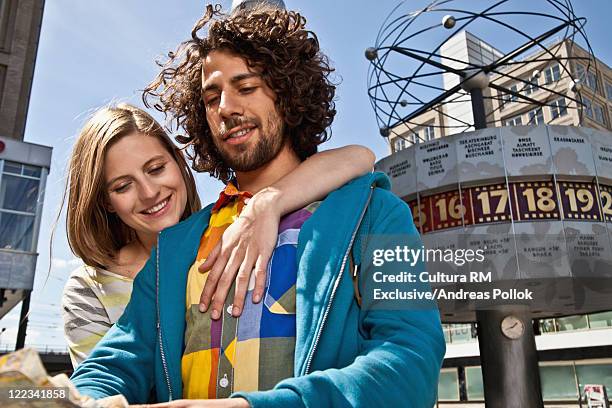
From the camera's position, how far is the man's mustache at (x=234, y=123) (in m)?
1.88

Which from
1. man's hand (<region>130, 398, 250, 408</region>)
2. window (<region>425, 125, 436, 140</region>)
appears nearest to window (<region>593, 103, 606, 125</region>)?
window (<region>425, 125, 436, 140</region>)

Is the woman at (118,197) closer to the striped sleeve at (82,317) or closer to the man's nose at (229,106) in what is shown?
the striped sleeve at (82,317)

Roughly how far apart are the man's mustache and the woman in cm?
24

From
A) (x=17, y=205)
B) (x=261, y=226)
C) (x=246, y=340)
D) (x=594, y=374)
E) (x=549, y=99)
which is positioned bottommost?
(x=246, y=340)

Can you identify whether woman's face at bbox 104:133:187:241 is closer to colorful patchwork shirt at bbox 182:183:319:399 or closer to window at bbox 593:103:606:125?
colorful patchwork shirt at bbox 182:183:319:399

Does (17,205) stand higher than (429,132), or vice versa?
(429,132)

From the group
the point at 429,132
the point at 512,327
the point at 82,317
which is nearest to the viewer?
the point at 82,317

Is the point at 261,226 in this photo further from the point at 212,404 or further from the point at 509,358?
the point at 509,358

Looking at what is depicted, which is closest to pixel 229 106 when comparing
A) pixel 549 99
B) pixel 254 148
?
pixel 254 148

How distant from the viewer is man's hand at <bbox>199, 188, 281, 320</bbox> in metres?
1.59

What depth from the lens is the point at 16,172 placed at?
15.9 metres

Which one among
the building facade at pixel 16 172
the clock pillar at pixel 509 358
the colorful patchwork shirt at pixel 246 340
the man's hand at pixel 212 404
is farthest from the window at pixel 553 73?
the man's hand at pixel 212 404

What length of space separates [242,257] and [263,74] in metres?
0.72

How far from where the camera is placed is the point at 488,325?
1125 centimetres
